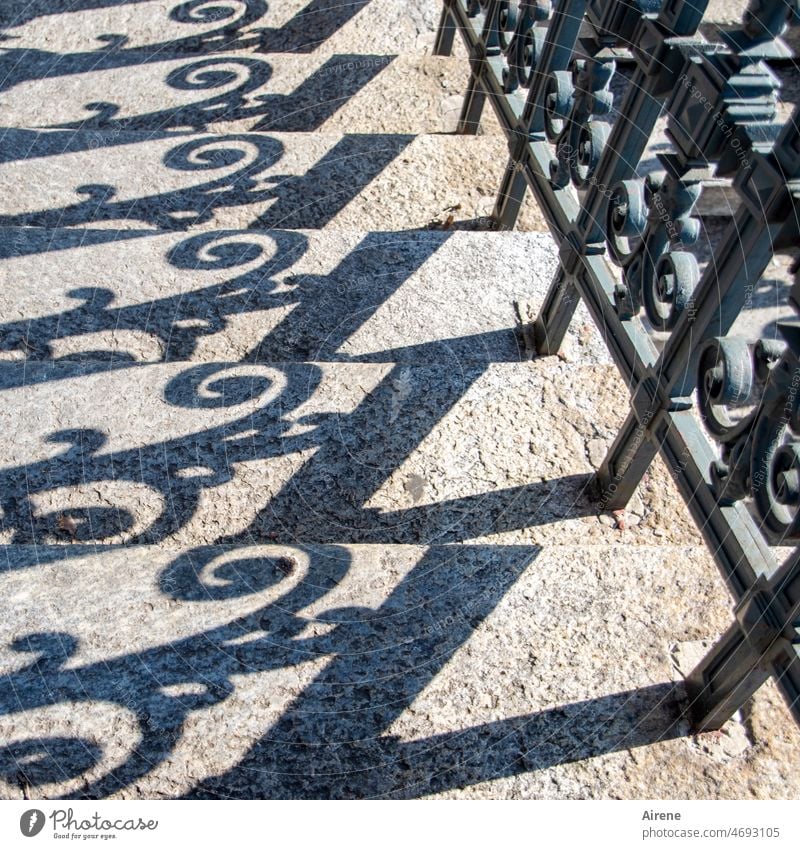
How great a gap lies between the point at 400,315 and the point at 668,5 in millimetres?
1484

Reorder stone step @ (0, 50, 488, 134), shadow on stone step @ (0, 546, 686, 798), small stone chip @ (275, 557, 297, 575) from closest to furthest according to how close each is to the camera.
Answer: shadow on stone step @ (0, 546, 686, 798), small stone chip @ (275, 557, 297, 575), stone step @ (0, 50, 488, 134)

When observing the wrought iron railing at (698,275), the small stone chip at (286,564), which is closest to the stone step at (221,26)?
the wrought iron railing at (698,275)

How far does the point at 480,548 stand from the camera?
2639 millimetres

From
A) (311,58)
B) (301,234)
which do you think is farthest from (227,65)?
(301,234)

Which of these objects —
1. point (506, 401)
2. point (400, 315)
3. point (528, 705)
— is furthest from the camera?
point (400, 315)

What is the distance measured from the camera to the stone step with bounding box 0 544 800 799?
221cm

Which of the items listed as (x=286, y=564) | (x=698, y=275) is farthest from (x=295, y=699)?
(x=698, y=275)

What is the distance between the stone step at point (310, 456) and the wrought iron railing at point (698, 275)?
0.21 metres

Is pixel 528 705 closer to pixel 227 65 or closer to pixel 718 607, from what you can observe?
pixel 718 607

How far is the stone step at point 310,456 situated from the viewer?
107 inches

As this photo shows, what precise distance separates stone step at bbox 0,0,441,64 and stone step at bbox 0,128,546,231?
1484mm

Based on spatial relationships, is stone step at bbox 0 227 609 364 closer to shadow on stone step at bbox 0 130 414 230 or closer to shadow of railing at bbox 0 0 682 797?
shadow of railing at bbox 0 0 682 797

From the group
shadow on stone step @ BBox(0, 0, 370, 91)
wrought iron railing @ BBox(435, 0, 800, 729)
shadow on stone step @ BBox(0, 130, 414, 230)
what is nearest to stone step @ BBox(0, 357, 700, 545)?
wrought iron railing @ BBox(435, 0, 800, 729)

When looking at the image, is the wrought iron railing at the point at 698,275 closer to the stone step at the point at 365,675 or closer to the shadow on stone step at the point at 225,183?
the stone step at the point at 365,675
